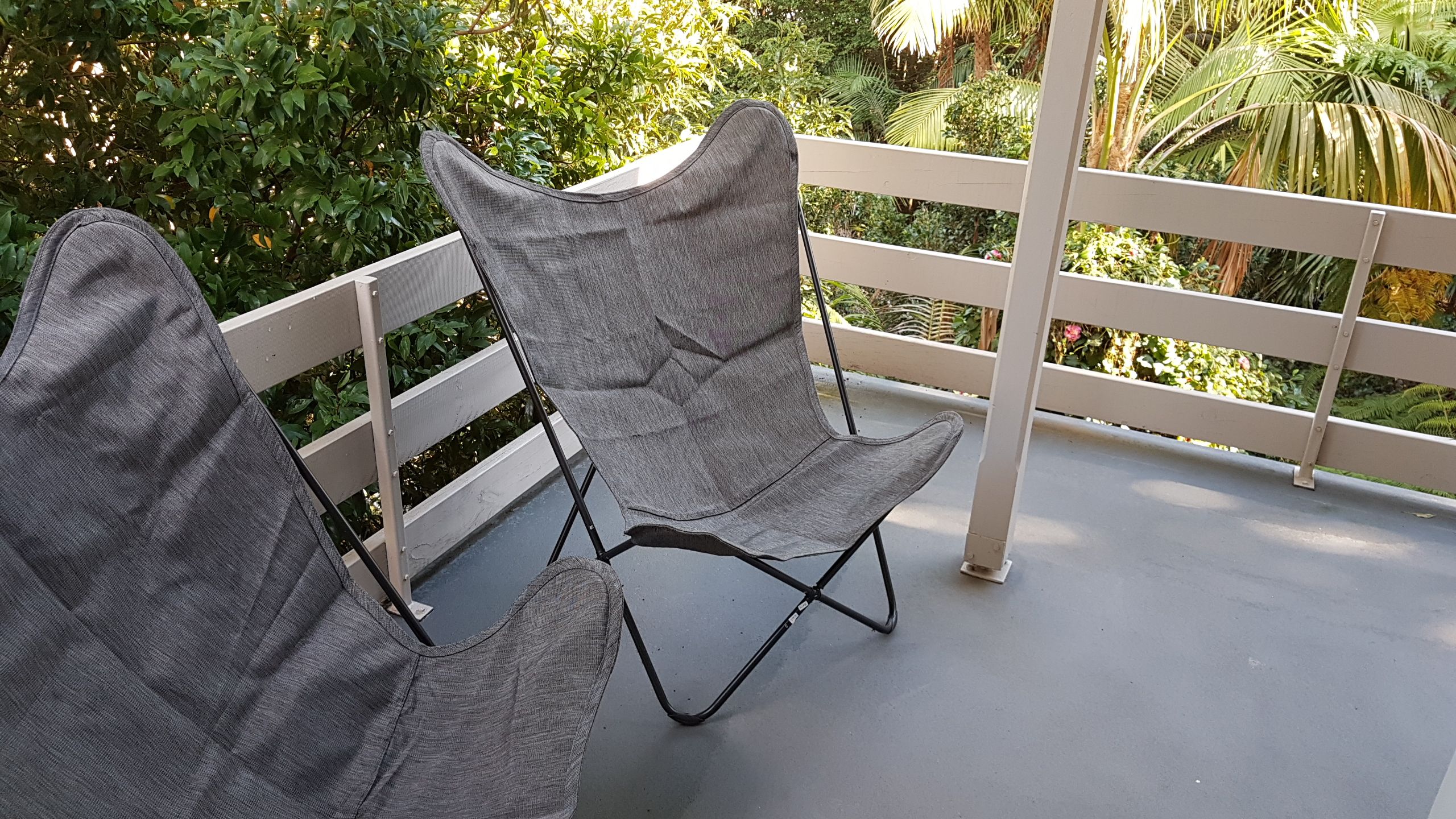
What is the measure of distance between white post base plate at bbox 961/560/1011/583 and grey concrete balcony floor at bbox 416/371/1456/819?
0.02 metres

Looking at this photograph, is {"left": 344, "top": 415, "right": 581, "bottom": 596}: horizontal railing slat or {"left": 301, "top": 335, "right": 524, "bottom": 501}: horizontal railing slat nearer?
{"left": 301, "top": 335, "right": 524, "bottom": 501}: horizontal railing slat

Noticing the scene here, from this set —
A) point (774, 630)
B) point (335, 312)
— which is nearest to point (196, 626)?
point (335, 312)

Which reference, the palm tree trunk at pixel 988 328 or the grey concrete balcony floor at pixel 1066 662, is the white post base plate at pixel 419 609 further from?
the palm tree trunk at pixel 988 328

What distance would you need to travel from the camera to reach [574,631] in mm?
1386

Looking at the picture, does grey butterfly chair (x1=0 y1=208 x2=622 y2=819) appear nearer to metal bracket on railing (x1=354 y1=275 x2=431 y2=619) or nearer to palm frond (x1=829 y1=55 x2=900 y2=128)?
metal bracket on railing (x1=354 y1=275 x2=431 y2=619)

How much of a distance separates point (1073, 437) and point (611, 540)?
1527 millimetres

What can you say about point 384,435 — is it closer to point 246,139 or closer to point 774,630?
point 246,139

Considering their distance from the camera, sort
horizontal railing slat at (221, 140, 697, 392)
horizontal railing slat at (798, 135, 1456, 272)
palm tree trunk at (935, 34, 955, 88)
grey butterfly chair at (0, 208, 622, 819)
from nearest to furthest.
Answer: grey butterfly chair at (0, 208, 622, 819) < horizontal railing slat at (221, 140, 697, 392) < horizontal railing slat at (798, 135, 1456, 272) < palm tree trunk at (935, 34, 955, 88)

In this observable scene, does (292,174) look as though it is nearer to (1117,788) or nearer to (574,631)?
(574,631)

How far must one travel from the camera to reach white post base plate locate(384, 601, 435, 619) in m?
2.25

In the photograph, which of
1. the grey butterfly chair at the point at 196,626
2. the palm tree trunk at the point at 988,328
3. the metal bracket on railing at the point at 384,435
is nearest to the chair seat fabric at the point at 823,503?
the grey butterfly chair at the point at 196,626

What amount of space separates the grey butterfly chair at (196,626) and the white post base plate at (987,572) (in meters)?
1.28

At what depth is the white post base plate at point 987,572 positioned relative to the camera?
2.44 meters

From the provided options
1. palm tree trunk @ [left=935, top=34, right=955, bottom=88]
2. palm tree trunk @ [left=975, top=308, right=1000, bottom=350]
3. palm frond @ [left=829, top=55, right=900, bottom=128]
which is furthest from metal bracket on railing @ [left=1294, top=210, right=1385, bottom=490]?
palm frond @ [left=829, top=55, right=900, bottom=128]
